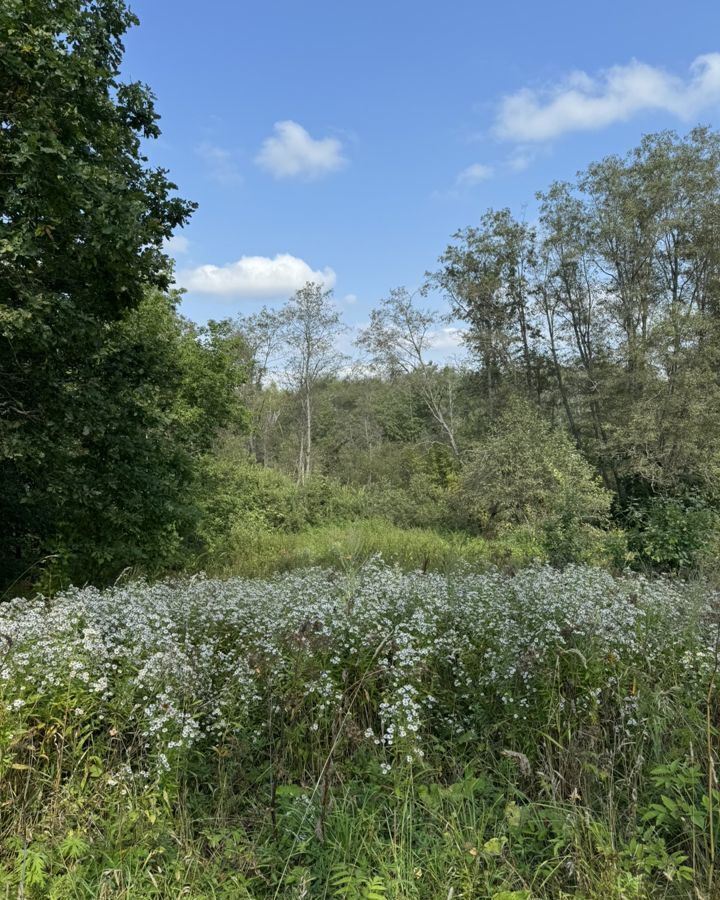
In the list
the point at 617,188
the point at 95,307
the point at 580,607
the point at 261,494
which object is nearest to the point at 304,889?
the point at 580,607

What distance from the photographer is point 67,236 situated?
5.99 m

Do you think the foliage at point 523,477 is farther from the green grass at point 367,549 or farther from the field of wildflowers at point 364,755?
the field of wildflowers at point 364,755

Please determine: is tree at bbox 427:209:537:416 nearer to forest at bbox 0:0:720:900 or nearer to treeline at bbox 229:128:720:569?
treeline at bbox 229:128:720:569

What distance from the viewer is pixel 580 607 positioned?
3436 millimetres

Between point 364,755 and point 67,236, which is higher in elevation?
point 67,236

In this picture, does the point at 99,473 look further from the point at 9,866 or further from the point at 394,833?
the point at 394,833

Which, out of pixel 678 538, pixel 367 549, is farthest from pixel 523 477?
pixel 678 538

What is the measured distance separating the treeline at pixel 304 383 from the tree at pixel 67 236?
0.11 ft

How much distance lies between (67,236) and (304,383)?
24357 mm

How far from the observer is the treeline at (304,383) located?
5.85m

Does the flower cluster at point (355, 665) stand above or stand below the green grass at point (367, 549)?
above

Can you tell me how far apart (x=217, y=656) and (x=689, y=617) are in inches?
114

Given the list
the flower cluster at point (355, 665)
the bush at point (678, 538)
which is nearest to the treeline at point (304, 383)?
the bush at point (678, 538)

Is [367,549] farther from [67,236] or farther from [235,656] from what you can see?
[235,656]
